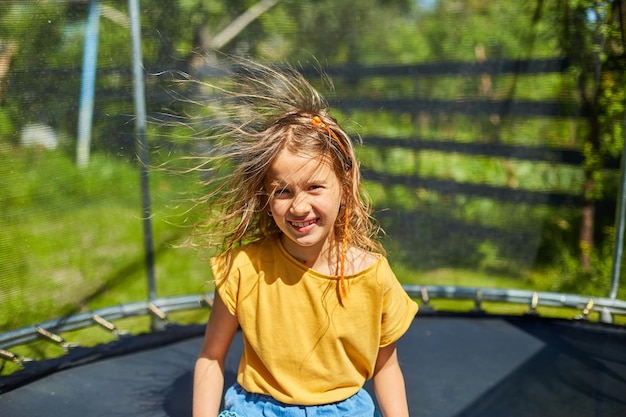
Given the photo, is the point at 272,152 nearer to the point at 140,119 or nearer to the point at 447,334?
the point at 140,119

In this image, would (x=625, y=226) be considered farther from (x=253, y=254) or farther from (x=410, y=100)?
(x=253, y=254)

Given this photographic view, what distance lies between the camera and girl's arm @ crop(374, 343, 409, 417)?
1254mm

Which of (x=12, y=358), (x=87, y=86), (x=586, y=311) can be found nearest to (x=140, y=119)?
(x=87, y=86)

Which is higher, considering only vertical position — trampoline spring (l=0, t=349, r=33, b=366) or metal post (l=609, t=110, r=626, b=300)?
metal post (l=609, t=110, r=626, b=300)

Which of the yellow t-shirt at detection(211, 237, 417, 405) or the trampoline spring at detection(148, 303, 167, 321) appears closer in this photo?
the yellow t-shirt at detection(211, 237, 417, 405)

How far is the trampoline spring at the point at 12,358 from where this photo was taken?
176cm

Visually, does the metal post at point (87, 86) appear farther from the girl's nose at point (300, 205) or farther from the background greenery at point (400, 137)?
the girl's nose at point (300, 205)

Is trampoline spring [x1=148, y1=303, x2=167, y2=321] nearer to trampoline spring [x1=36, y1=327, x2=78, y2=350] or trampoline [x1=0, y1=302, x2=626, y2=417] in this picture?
trampoline [x1=0, y1=302, x2=626, y2=417]

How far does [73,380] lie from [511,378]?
3.69 feet

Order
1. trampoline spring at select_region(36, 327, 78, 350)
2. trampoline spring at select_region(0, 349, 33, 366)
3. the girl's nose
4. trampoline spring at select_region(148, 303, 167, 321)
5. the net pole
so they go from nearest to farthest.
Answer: the girl's nose, trampoline spring at select_region(0, 349, 33, 366), trampoline spring at select_region(36, 327, 78, 350), the net pole, trampoline spring at select_region(148, 303, 167, 321)

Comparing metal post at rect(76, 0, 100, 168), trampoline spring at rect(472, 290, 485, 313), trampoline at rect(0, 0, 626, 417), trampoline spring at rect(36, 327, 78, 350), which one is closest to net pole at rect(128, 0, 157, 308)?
trampoline at rect(0, 0, 626, 417)

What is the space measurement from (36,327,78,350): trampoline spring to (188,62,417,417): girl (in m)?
0.81

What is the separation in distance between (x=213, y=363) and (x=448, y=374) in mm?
811

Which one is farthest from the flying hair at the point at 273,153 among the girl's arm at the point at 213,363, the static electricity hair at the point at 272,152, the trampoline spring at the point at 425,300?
the trampoline spring at the point at 425,300
